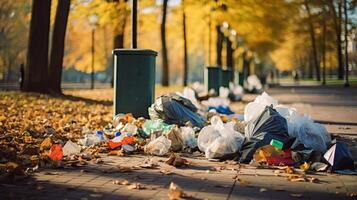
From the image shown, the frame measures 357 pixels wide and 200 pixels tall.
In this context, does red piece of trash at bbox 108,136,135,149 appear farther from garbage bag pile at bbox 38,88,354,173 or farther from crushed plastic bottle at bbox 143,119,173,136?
crushed plastic bottle at bbox 143,119,173,136

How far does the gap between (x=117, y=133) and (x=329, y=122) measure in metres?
5.97

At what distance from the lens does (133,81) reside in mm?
9023

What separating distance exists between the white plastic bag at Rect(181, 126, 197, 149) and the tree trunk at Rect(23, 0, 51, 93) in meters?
9.92

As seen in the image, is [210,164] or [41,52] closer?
[210,164]

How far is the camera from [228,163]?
19.9ft

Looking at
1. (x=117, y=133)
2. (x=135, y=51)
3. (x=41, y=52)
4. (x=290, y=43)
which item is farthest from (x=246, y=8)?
(x=290, y=43)

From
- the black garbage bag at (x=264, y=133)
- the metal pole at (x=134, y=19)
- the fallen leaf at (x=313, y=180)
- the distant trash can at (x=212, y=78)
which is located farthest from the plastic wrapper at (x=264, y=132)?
the distant trash can at (x=212, y=78)

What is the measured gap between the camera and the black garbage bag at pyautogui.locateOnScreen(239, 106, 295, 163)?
6.25 metres

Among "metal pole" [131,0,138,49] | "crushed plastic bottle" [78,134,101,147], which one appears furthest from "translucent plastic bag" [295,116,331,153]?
"metal pole" [131,0,138,49]

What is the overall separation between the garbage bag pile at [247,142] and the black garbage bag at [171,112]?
1.31 ft

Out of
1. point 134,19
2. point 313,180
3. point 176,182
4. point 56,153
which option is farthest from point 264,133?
point 134,19

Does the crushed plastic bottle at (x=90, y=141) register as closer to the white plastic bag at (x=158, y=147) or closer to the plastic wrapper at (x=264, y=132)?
the white plastic bag at (x=158, y=147)

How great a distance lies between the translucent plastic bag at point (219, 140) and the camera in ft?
20.7

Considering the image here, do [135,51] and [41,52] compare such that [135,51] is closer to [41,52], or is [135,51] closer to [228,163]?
[228,163]
